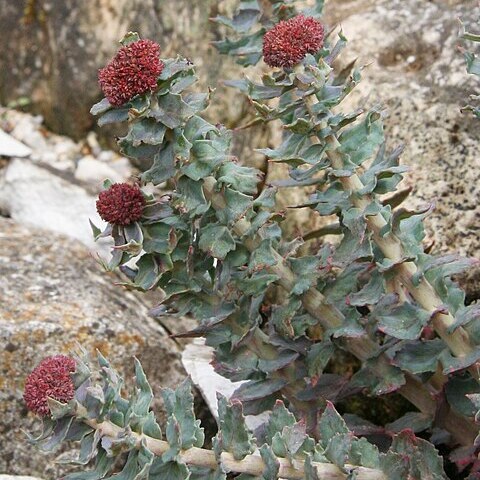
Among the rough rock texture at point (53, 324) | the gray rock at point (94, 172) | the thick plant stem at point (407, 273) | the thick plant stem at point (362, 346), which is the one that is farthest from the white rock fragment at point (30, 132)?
the thick plant stem at point (407, 273)

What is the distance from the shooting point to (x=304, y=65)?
215cm

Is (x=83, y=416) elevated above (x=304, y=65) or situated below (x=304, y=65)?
below

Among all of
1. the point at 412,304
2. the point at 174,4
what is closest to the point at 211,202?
the point at 412,304

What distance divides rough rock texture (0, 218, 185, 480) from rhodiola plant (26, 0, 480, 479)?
0.82 m

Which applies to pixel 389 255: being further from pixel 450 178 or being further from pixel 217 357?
pixel 450 178

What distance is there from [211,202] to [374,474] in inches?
28.4

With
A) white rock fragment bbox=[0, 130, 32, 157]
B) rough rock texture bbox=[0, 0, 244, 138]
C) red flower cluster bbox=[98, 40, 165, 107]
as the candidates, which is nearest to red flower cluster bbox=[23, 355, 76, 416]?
red flower cluster bbox=[98, 40, 165, 107]

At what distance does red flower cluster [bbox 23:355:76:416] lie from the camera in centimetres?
186

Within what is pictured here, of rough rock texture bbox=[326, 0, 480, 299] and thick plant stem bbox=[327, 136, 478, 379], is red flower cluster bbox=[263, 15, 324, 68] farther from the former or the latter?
rough rock texture bbox=[326, 0, 480, 299]

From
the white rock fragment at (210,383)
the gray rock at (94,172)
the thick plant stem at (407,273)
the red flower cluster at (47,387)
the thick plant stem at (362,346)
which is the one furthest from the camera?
the gray rock at (94,172)

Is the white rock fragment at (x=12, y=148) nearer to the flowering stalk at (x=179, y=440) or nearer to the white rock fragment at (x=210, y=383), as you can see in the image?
the white rock fragment at (x=210, y=383)

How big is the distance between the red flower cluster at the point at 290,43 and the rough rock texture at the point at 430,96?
81 centimetres

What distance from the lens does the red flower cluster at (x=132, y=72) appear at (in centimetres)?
196

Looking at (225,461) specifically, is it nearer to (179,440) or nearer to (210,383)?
(179,440)
